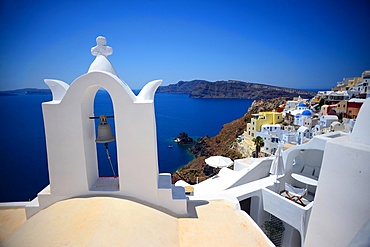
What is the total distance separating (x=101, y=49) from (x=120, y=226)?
140 inches

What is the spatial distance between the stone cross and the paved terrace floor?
10.0ft

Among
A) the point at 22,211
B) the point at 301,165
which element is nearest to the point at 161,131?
the point at 301,165

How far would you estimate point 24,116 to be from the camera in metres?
52.2

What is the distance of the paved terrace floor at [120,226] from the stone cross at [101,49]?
3.06 meters

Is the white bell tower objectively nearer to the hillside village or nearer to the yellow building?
the hillside village

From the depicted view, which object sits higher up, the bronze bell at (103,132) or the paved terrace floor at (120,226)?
the bronze bell at (103,132)

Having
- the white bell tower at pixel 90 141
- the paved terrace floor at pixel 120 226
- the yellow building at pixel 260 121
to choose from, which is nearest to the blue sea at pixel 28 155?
the white bell tower at pixel 90 141

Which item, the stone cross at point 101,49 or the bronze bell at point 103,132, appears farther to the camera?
the bronze bell at point 103,132

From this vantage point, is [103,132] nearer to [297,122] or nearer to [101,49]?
[101,49]

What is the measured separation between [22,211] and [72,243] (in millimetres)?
2853

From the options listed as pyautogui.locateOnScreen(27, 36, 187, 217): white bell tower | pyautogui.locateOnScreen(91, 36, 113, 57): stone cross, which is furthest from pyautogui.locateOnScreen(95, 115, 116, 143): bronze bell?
pyautogui.locateOnScreen(91, 36, 113, 57): stone cross

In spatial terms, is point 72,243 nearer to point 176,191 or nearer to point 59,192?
point 59,192

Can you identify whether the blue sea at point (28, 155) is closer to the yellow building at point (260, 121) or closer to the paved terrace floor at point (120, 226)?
the paved terrace floor at point (120, 226)

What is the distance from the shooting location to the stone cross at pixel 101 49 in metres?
4.14
